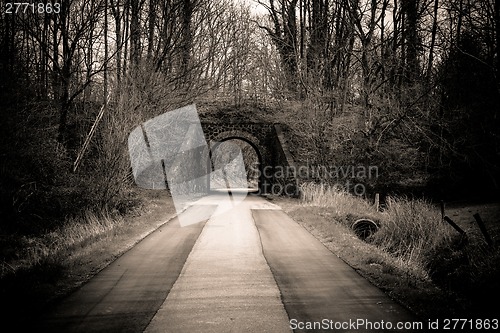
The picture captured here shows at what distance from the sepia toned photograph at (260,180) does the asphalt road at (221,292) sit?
0.04m

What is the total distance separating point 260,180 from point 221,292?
23.0 metres

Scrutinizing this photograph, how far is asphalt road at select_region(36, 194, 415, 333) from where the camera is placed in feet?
17.0

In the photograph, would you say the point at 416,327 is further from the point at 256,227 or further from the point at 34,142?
the point at 34,142

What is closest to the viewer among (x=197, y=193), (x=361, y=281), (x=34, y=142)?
(x=361, y=281)

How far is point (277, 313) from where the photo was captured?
18.1 ft

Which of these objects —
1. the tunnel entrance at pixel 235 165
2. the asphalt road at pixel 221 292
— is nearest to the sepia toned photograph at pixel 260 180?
the asphalt road at pixel 221 292

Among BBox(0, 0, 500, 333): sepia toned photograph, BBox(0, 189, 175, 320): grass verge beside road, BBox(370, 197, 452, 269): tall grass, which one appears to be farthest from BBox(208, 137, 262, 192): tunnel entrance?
BBox(370, 197, 452, 269): tall grass

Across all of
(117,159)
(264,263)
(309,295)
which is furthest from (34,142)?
(309,295)

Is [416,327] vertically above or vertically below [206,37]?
below

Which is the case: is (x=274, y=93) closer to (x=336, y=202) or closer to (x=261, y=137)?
(x=261, y=137)

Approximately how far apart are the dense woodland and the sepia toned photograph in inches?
4.4

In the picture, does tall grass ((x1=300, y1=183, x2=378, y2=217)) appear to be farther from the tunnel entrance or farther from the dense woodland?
the tunnel entrance

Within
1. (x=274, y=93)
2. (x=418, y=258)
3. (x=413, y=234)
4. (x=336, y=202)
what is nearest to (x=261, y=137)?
(x=274, y=93)

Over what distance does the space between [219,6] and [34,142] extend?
1909 centimetres
